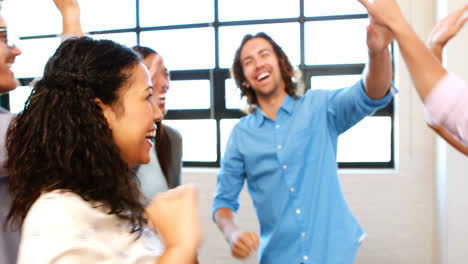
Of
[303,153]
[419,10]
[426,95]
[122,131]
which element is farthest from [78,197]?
[419,10]

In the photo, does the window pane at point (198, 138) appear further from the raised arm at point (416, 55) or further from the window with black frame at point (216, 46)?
the raised arm at point (416, 55)

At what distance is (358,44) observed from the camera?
280 cm

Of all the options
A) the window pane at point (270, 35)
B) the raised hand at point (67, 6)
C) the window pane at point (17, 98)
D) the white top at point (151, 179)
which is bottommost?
the white top at point (151, 179)

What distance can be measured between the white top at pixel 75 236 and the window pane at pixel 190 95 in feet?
8.03

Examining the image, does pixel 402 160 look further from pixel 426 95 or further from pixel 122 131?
pixel 122 131

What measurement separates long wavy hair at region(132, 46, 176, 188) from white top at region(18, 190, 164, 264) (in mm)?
617

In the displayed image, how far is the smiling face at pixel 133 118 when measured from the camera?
29.7 inches

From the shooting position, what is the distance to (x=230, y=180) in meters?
1.64

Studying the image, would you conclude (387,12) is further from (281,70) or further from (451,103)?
(281,70)

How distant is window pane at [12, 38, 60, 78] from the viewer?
3.49 m

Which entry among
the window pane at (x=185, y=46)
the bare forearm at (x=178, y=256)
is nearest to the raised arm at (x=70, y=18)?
the bare forearm at (x=178, y=256)

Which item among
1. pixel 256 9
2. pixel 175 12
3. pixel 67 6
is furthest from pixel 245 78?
pixel 175 12

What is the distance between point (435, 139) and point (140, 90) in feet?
7.53

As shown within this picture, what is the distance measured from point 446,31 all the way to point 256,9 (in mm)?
2205
